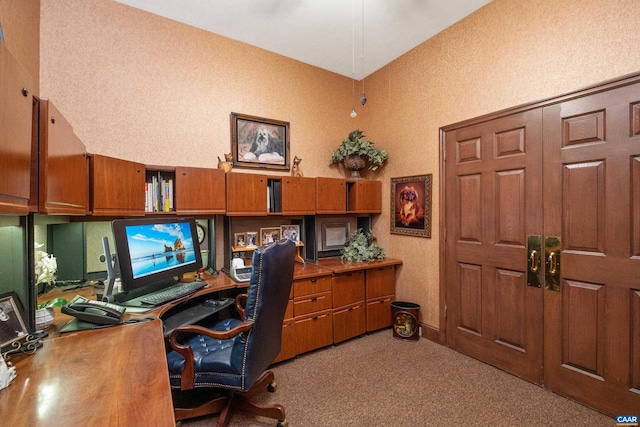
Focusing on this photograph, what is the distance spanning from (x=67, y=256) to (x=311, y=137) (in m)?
2.58

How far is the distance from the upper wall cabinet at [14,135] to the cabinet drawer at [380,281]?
2.69m

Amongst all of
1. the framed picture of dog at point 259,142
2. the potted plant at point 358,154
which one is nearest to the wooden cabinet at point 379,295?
the potted plant at point 358,154

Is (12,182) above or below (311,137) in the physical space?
below

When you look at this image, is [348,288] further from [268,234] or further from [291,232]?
[268,234]

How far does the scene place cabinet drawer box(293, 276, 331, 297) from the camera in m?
2.61

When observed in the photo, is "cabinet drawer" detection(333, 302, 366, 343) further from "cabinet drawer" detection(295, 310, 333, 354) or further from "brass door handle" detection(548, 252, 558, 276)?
"brass door handle" detection(548, 252, 558, 276)

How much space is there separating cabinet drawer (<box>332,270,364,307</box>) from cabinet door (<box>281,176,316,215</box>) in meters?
0.75

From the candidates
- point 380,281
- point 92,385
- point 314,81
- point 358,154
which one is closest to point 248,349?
point 92,385

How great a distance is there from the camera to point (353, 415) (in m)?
1.90

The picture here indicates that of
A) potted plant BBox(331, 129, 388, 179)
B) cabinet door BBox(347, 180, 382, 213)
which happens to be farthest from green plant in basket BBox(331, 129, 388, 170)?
cabinet door BBox(347, 180, 382, 213)

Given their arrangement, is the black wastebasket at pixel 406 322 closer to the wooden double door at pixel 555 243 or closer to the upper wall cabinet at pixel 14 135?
the wooden double door at pixel 555 243

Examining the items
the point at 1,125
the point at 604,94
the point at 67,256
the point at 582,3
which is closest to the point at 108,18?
the point at 67,256

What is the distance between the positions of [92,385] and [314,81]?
11.3 feet

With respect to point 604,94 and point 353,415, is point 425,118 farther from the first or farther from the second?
point 353,415
